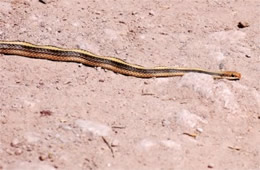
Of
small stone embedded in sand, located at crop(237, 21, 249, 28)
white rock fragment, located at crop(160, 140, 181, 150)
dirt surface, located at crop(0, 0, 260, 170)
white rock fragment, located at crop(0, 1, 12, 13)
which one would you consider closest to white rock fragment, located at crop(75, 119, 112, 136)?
dirt surface, located at crop(0, 0, 260, 170)

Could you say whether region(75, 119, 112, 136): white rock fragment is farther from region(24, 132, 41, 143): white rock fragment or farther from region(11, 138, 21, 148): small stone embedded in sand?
region(11, 138, 21, 148): small stone embedded in sand

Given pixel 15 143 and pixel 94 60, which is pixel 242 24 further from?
pixel 15 143

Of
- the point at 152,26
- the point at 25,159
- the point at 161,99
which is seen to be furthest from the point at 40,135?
the point at 152,26

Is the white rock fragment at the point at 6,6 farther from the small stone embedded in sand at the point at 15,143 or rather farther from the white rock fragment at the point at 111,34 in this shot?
the small stone embedded in sand at the point at 15,143

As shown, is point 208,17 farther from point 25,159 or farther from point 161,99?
point 25,159

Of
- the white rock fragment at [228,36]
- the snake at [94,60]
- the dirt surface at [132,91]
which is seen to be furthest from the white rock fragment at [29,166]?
the white rock fragment at [228,36]

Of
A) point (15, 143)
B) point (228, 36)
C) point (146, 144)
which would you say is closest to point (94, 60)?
point (146, 144)
